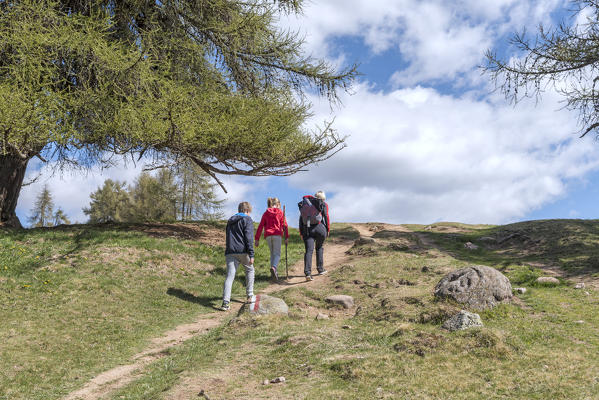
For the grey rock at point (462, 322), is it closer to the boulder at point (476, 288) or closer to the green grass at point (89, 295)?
the boulder at point (476, 288)

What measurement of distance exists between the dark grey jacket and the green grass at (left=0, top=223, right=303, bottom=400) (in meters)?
2.15

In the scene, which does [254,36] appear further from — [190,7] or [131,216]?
[131,216]

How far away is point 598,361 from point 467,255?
10.8 m

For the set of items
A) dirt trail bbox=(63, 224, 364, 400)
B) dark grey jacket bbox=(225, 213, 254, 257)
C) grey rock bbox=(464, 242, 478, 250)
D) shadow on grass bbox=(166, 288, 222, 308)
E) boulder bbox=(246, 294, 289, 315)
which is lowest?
dirt trail bbox=(63, 224, 364, 400)

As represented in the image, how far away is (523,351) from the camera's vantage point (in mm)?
6465

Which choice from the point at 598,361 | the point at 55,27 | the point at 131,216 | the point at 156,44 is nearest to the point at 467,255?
the point at 598,361

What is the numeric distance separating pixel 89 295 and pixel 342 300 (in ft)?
22.6

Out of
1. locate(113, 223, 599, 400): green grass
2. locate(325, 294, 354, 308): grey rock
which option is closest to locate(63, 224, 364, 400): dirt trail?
locate(113, 223, 599, 400): green grass

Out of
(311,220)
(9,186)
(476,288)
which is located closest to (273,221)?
(311,220)

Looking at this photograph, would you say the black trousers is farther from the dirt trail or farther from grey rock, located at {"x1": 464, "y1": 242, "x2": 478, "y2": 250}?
grey rock, located at {"x1": 464, "y1": 242, "x2": 478, "y2": 250}

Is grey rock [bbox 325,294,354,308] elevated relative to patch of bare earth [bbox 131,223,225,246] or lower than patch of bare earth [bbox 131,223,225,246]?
lower

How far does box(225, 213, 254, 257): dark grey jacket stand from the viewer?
36.4ft

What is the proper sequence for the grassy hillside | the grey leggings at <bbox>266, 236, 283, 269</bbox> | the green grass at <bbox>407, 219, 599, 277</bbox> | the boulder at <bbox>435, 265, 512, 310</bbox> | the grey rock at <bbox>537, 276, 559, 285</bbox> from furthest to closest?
the green grass at <bbox>407, 219, 599, 277</bbox> < the grey leggings at <bbox>266, 236, 283, 269</bbox> < the grey rock at <bbox>537, 276, 559, 285</bbox> < the boulder at <bbox>435, 265, 512, 310</bbox> < the grassy hillside

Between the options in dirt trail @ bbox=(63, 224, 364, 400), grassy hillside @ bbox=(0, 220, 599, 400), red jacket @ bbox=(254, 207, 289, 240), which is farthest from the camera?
red jacket @ bbox=(254, 207, 289, 240)
